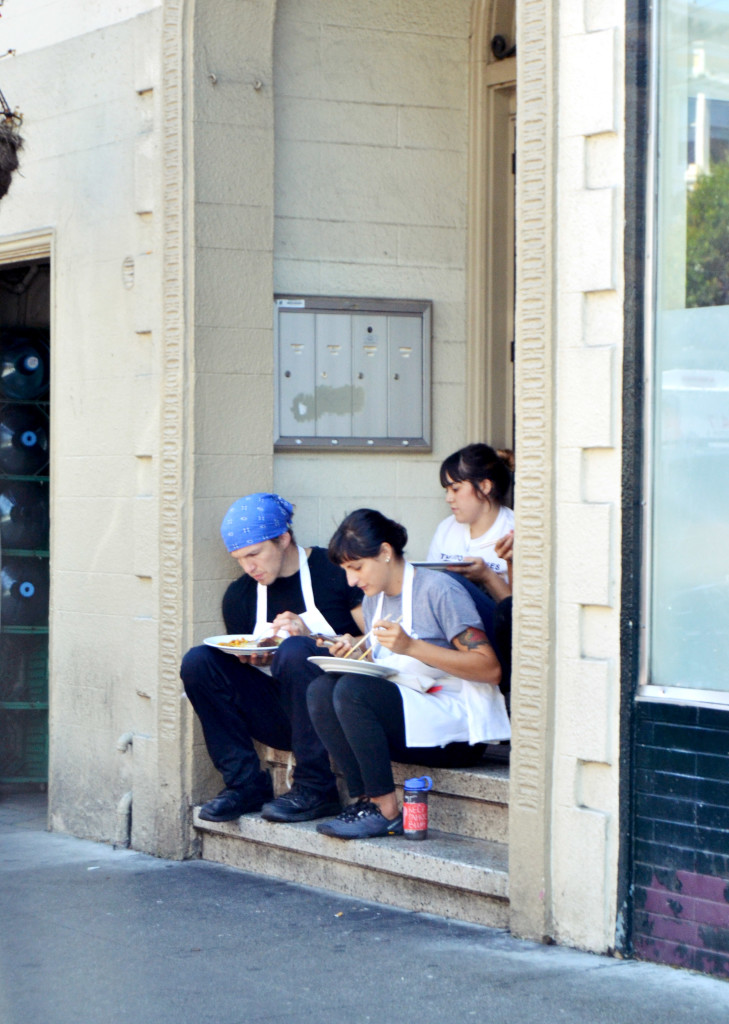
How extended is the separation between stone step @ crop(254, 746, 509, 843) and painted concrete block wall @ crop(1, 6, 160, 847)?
147 cm

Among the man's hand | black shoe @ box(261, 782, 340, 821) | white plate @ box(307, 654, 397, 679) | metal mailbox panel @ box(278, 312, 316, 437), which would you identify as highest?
metal mailbox panel @ box(278, 312, 316, 437)

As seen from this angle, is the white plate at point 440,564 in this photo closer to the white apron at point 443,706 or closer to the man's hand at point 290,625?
the white apron at point 443,706

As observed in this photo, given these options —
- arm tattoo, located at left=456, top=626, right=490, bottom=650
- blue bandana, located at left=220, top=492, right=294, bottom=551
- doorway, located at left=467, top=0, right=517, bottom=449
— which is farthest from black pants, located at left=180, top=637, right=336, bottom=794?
doorway, located at left=467, top=0, right=517, bottom=449

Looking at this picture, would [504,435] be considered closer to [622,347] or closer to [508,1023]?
[622,347]

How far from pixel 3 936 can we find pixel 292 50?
4005 millimetres

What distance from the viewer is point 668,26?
4617 mm

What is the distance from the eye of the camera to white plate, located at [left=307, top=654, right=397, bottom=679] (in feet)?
17.3

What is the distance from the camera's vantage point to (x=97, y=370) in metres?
6.75

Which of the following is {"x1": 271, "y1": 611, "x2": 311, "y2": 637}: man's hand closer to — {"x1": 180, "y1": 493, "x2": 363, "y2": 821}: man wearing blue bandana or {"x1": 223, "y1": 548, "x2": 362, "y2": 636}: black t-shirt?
{"x1": 180, "y1": 493, "x2": 363, "y2": 821}: man wearing blue bandana

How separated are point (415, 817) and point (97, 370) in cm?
270

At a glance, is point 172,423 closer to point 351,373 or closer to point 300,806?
point 351,373

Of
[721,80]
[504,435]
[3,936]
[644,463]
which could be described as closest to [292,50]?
[504,435]

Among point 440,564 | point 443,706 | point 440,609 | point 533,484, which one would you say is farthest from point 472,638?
point 533,484

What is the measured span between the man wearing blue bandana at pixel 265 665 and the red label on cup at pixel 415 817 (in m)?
0.52
